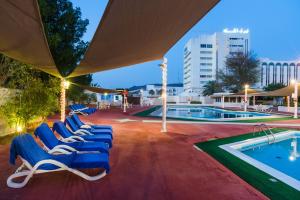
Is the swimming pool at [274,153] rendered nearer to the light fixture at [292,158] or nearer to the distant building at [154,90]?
the light fixture at [292,158]

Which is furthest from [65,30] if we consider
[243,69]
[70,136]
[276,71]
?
Answer: [276,71]

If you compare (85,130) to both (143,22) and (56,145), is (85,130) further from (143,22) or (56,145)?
(143,22)

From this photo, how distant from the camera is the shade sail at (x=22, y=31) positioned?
3082 mm

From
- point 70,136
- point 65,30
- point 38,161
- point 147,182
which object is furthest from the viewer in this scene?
point 65,30

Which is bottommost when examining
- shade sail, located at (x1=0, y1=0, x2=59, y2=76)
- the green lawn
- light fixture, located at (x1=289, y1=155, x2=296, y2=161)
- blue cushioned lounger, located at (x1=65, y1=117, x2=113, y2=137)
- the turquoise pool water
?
light fixture, located at (x1=289, y1=155, x2=296, y2=161)

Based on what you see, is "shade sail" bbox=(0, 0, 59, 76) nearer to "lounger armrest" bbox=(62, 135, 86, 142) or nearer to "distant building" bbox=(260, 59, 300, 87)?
"lounger armrest" bbox=(62, 135, 86, 142)

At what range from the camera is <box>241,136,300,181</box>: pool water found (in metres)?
6.43

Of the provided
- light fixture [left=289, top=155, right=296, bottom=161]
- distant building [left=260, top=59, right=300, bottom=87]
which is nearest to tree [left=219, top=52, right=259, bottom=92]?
light fixture [left=289, top=155, right=296, bottom=161]

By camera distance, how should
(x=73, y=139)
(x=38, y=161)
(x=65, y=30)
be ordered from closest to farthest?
(x=38, y=161), (x=73, y=139), (x=65, y=30)

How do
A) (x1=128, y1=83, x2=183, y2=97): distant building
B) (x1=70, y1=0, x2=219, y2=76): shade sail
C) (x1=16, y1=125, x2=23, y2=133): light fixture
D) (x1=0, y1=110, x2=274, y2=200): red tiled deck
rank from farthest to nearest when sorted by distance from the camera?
1. (x1=128, y1=83, x2=183, y2=97): distant building
2. (x1=16, y1=125, x2=23, y2=133): light fixture
3. (x1=0, y1=110, x2=274, y2=200): red tiled deck
4. (x1=70, y1=0, x2=219, y2=76): shade sail

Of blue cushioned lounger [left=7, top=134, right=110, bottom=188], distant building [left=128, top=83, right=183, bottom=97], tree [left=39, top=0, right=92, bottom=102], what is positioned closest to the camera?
blue cushioned lounger [left=7, top=134, right=110, bottom=188]

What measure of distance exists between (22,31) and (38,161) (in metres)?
1.92

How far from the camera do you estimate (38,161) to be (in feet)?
12.9

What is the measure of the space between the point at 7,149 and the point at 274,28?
19707 centimetres
